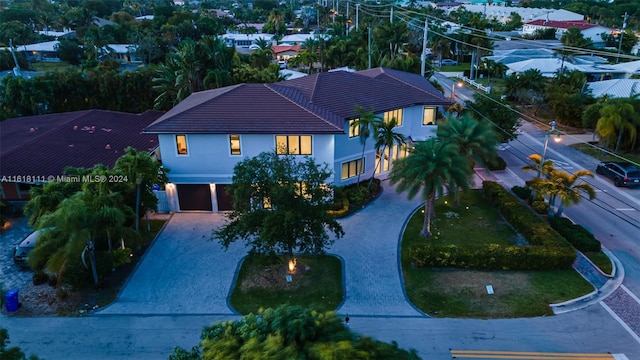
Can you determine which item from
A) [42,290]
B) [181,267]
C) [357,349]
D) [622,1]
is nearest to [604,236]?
[357,349]

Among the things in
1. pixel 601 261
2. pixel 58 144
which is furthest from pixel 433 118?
pixel 58 144

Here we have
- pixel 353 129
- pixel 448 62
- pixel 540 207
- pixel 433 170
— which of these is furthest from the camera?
pixel 448 62

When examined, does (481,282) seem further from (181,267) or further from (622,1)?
(622,1)

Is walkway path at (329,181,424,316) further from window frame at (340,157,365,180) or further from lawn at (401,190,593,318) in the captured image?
window frame at (340,157,365,180)

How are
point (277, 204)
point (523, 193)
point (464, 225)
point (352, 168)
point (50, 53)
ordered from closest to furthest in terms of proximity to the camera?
point (277, 204) → point (464, 225) → point (523, 193) → point (352, 168) → point (50, 53)

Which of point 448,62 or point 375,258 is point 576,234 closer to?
point 375,258

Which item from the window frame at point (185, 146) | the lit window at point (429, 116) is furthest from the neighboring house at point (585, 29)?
the window frame at point (185, 146)

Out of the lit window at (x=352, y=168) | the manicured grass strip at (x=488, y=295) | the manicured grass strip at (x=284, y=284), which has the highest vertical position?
the lit window at (x=352, y=168)

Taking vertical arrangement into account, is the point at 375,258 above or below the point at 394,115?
below

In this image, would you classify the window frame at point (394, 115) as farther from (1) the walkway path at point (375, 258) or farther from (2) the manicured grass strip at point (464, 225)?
(2) the manicured grass strip at point (464, 225)
